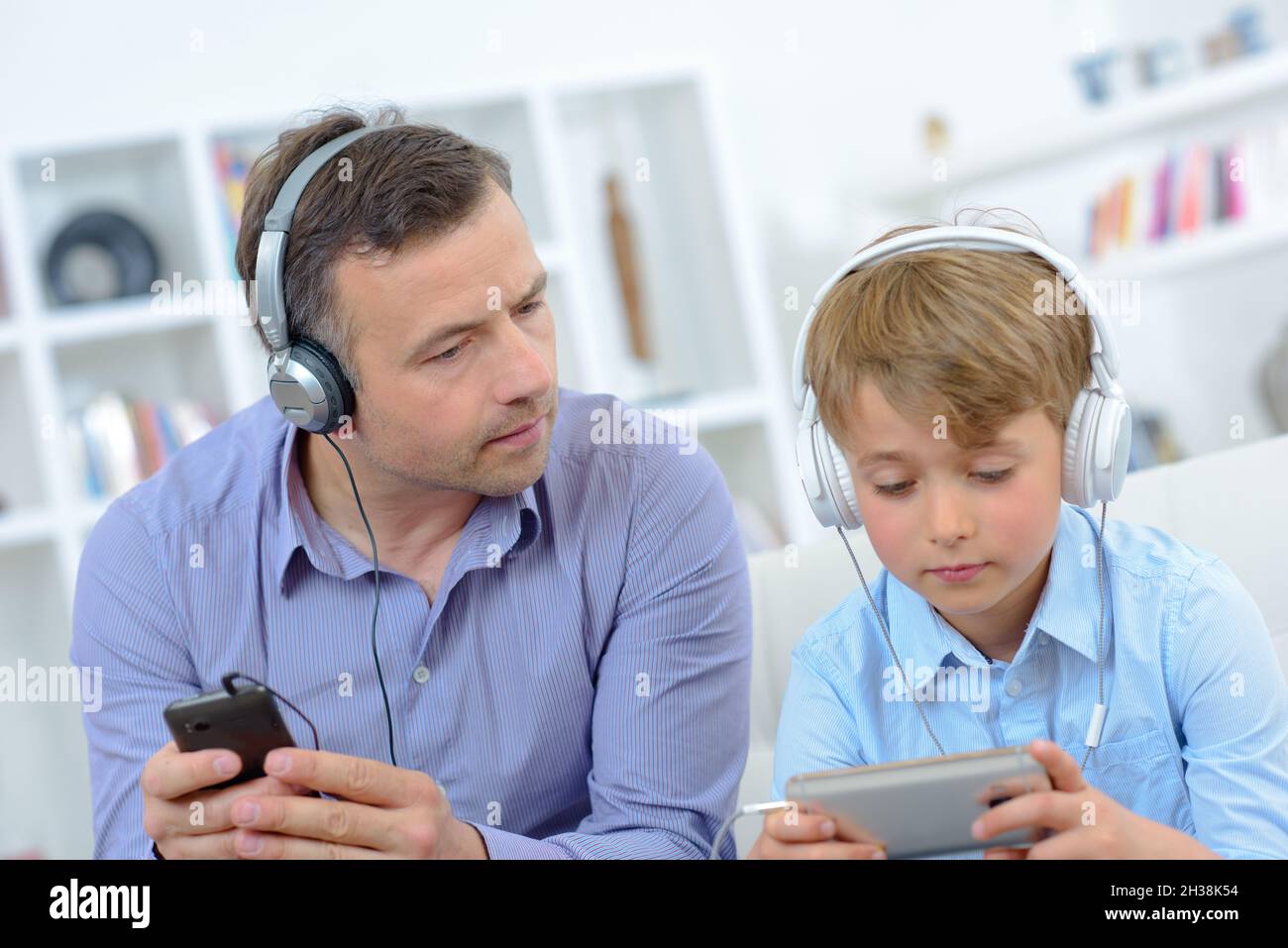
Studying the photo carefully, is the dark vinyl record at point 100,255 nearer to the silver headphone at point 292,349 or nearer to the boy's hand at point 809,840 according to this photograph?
the silver headphone at point 292,349

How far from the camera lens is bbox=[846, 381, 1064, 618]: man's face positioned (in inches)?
40.4

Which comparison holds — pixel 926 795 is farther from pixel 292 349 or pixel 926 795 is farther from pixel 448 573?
pixel 292 349

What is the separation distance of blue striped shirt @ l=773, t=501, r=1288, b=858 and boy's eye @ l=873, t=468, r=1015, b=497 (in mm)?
135

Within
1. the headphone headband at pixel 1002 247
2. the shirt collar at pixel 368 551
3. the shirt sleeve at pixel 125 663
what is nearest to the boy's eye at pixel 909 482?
the headphone headband at pixel 1002 247

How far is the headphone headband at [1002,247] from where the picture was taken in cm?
102

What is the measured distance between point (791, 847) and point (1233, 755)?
1.35ft

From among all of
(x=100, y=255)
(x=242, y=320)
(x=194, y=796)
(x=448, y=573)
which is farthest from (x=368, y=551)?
(x=100, y=255)

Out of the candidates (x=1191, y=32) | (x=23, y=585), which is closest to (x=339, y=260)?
(x=23, y=585)

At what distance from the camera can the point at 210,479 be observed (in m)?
1.44

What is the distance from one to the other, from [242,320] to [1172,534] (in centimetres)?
241

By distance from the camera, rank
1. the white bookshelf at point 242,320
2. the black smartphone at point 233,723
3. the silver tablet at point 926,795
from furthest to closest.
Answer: the white bookshelf at point 242,320
the black smartphone at point 233,723
the silver tablet at point 926,795

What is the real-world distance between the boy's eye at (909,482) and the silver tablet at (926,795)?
318mm

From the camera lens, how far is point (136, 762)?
4.28 feet
